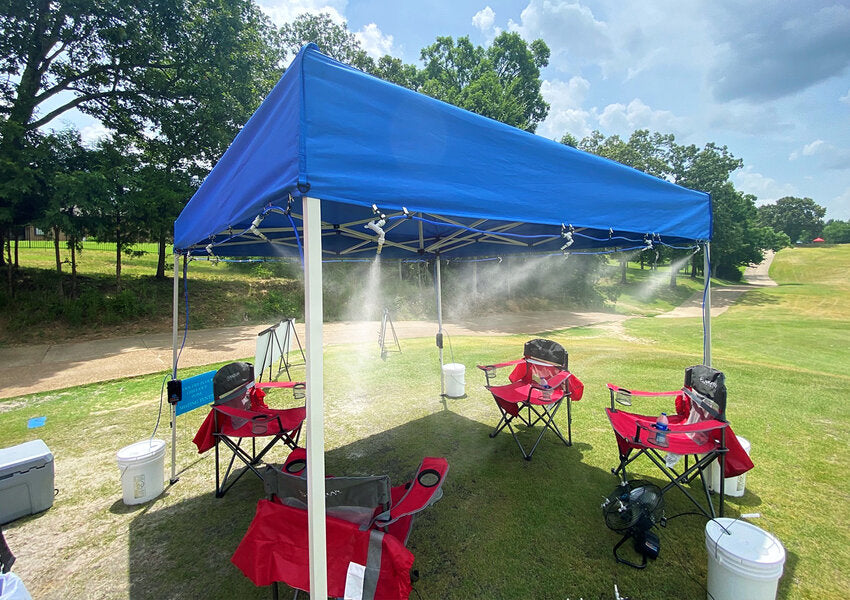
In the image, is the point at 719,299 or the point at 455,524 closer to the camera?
the point at 455,524

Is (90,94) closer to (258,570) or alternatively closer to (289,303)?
(289,303)

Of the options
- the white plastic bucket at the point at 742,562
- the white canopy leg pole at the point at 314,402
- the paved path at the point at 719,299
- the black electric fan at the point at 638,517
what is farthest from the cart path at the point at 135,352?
the paved path at the point at 719,299

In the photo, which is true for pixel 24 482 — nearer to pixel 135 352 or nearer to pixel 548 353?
pixel 548 353

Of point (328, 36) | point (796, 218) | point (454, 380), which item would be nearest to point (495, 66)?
point (328, 36)

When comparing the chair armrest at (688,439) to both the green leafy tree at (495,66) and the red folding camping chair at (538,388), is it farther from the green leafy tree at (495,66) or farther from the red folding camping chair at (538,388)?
the green leafy tree at (495,66)

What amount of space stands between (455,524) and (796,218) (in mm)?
97217

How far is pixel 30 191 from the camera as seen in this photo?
29.9 ft

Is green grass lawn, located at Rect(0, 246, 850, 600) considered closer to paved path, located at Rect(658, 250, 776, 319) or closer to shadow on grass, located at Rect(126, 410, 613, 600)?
shadow on grass, located at Rect(126, 410, 613, 600)

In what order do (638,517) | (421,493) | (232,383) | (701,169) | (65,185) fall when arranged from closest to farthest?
1. (421,493)
2. (638,517)
3. (232,383)
4. (65,185)
5. (701,169)

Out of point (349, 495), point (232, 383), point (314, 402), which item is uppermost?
point (314, 402)

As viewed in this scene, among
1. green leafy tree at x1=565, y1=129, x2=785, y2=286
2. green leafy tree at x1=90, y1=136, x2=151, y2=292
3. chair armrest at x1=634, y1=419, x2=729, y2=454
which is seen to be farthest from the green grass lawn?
green leafy tree at x1=565, y1=129, x2=785, y2=286

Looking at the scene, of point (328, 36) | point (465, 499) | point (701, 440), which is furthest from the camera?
point (328, 36)

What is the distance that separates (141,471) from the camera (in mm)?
2686

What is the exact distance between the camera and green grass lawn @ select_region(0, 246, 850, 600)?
197cm
